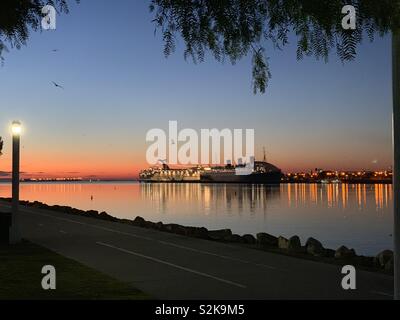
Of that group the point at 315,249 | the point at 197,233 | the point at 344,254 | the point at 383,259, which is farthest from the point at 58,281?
the point at 197,233

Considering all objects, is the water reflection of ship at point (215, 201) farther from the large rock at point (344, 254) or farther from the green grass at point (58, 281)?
the green grass at point (58, 281)

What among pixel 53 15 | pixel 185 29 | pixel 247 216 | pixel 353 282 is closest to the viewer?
pixel 185 29

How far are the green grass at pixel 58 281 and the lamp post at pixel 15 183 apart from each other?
2.74 m

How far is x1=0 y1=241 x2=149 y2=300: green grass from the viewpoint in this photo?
10.8 metres

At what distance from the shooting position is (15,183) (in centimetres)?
1958

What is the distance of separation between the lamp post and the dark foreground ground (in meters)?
1.04

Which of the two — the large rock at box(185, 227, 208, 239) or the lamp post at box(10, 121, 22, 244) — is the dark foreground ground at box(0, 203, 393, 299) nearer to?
the lamp post at box(10, 121, 22, 244)

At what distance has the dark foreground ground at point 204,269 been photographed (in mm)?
11266

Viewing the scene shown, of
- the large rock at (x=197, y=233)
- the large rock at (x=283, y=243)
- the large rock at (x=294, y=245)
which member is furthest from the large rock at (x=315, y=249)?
the large rock at (x=197, y=233)
